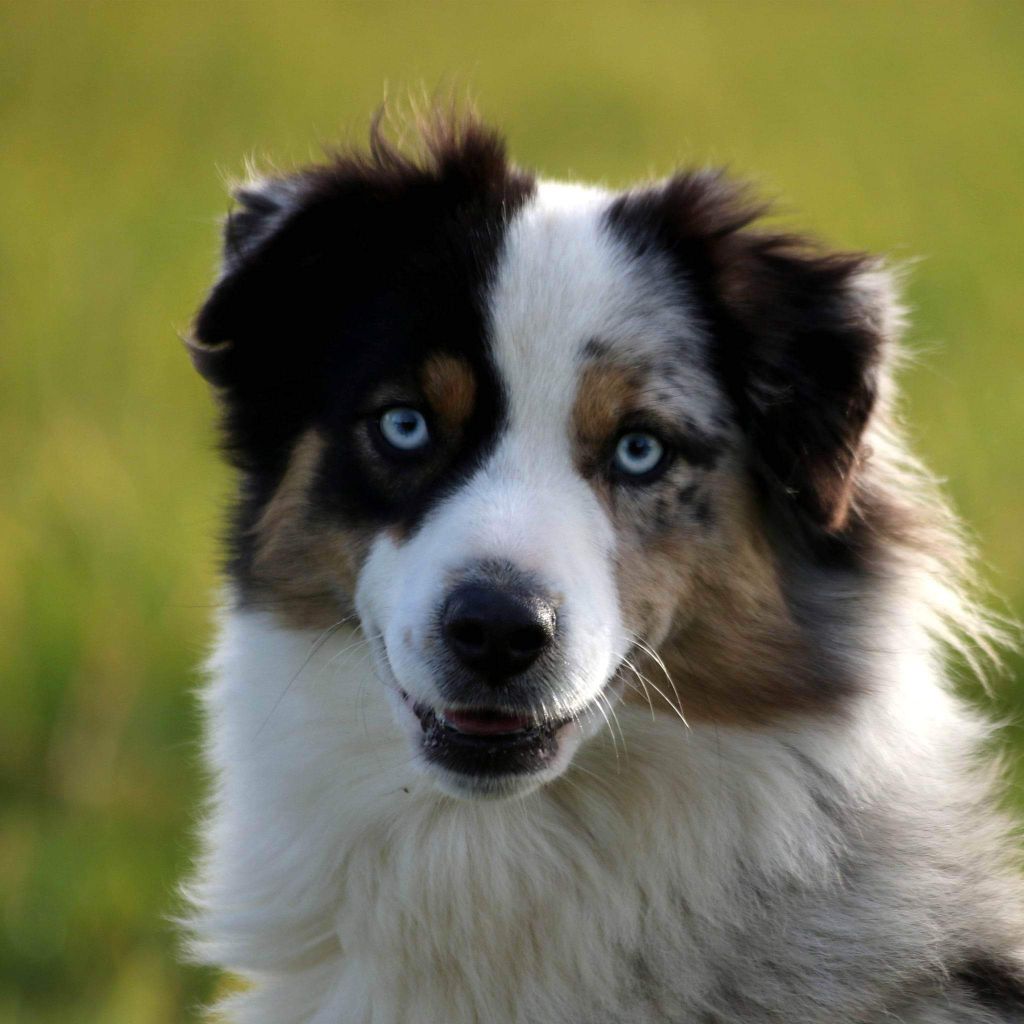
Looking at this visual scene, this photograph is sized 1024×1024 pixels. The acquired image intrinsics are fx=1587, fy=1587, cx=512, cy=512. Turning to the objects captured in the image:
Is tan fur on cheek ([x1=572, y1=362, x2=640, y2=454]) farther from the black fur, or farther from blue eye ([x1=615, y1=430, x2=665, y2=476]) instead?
the black fur

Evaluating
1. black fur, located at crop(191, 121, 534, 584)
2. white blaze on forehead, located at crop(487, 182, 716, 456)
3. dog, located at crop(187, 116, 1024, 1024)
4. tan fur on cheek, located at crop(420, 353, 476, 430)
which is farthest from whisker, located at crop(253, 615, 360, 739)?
white blaze on forehead, located at crop(487, 182, 716, 456)

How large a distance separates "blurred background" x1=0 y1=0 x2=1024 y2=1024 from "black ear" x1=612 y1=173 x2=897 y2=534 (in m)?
0.49

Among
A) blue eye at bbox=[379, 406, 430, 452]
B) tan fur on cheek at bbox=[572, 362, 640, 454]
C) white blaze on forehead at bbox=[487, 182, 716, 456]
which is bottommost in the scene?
blue eye at bbox=[379, 406, 430, 452]

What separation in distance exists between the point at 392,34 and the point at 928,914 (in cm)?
1572

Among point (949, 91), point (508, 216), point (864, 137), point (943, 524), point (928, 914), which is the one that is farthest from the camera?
point (949, 91)

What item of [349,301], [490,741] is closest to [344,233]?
[349,301]

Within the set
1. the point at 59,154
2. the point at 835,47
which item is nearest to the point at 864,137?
the point at 835,47

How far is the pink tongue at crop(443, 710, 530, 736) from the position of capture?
358 cm

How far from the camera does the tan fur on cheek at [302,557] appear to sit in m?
3.98

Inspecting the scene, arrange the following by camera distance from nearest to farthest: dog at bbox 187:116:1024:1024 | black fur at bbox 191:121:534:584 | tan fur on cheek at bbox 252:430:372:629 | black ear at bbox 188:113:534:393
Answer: dog at bbox 187:116:1024:1024
black fur at bbox 191:121:534:584
tan fur on cheek at bbox 252:430:372:629
black ear at bbox 188:113:534:393

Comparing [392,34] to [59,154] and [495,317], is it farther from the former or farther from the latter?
[495,317]

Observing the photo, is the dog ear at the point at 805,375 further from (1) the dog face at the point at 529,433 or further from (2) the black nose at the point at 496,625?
(2) the black nose at the point at 496,625

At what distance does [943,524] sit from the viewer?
4320 mm

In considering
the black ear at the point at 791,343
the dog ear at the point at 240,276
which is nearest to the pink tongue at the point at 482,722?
the black ear at the point at 791,343
